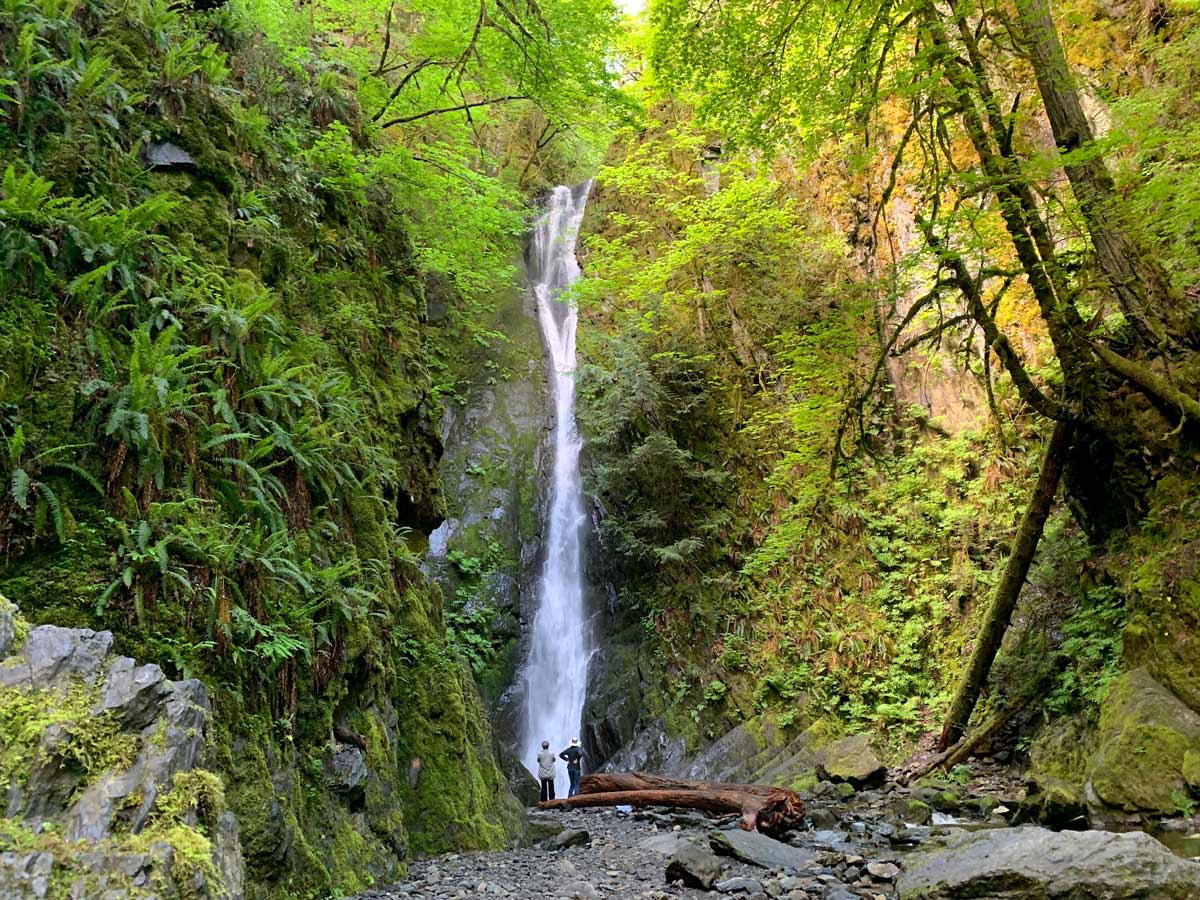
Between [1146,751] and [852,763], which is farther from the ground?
[1146,751]

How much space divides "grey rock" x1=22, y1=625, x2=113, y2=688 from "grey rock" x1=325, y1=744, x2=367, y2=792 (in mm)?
2292

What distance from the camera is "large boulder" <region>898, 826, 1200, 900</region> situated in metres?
3.14

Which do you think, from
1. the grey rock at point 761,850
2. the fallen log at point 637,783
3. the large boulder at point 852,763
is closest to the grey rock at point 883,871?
the grey rock at point 761,850

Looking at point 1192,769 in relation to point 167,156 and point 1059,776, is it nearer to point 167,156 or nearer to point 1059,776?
point 1059,776

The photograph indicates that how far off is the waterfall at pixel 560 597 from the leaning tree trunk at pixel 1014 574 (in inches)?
319

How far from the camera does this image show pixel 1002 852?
369 cm

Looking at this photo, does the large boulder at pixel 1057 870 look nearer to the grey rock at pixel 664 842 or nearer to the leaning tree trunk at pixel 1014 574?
the grey rock at pixel 664 842

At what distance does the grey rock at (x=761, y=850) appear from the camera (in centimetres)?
537

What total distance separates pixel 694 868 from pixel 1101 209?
6.11 metres

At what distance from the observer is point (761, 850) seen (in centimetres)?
563

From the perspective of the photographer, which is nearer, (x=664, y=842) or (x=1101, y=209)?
(x=1101, y=209)

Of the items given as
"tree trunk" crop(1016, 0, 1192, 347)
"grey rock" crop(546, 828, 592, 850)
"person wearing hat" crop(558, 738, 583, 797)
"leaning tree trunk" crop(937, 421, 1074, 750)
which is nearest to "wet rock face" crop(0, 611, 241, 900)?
"grey rock" crop(546, 828, 592, 850)

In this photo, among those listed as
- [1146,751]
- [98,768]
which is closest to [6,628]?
[98,768]

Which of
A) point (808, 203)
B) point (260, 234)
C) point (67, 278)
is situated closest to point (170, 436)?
point (67, 278)
